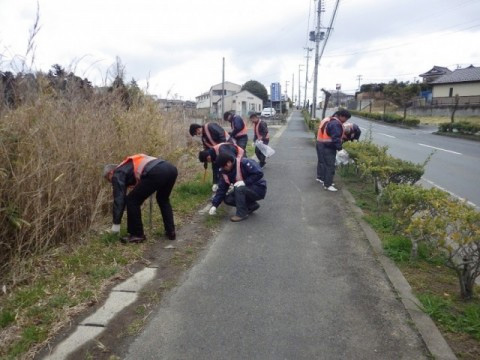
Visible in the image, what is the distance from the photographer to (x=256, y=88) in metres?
74.1

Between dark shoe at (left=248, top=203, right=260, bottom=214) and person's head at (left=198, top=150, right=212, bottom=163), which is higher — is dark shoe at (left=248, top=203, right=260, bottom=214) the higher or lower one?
the lower one

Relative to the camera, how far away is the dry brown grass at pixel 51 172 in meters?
3.89

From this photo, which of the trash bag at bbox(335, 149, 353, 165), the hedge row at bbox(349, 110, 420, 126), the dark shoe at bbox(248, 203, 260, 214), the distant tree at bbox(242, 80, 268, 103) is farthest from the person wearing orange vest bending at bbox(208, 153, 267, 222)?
the distant tree at bbox(242, 80, 268, 103)

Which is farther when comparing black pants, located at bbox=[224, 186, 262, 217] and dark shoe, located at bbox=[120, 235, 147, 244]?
black pants, located at bbox=[224, 186, 262, 217]

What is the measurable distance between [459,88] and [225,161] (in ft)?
139

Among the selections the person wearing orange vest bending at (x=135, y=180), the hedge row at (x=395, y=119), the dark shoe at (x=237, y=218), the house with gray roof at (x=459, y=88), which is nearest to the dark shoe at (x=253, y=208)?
the dark shoe at (x=237, y=218)

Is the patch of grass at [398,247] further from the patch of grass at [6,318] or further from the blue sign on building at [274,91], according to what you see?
the blue sign on building at [274,91]

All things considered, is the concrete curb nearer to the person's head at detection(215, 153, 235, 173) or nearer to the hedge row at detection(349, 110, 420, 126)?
the person's head at detection(215, 153, 235, 173)

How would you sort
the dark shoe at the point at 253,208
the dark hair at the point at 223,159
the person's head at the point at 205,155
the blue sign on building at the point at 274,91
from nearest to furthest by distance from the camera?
the dark hair at the point at 223,159
the person's head at the point at 205,155
the dark shoe at the point at 253,208
the blue sign on building at the point at 274,91

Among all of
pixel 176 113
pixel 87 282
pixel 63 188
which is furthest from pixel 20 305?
pixel 176 113

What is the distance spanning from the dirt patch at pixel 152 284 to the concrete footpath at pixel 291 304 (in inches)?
3.3

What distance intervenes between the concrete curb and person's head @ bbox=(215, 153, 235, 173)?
81.9 inches

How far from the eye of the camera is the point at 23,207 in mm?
3969

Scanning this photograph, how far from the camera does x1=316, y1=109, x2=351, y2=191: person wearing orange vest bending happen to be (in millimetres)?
7125
